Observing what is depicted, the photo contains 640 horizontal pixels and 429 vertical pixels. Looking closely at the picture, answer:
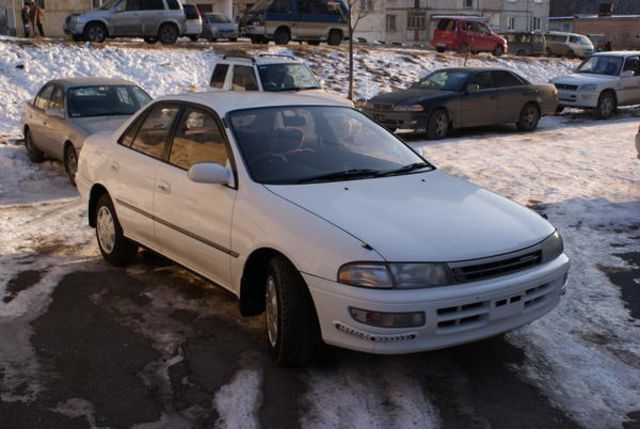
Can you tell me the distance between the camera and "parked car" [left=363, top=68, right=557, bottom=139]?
49.0 feet

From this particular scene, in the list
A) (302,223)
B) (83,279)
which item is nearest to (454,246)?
(302,223)

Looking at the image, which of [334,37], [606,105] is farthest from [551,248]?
[334,37]

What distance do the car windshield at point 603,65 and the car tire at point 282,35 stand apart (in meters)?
12.9

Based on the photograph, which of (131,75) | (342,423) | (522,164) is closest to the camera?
(342,423)

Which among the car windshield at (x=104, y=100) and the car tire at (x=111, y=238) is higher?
the car windshield at (x=104, y=100)

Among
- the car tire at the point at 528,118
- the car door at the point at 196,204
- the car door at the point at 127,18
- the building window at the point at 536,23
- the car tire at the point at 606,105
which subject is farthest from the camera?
the building window at the point at 536,23

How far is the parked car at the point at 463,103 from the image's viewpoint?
49.0ft

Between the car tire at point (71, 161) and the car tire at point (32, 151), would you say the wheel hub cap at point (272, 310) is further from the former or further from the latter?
the car tire at point (32, 151)

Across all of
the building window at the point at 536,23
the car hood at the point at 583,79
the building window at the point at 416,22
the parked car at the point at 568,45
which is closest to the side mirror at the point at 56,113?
the car hood at the point at 583,79

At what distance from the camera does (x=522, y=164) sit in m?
11.6

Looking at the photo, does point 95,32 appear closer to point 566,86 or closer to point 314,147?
point 566,86

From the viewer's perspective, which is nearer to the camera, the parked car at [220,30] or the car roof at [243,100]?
the car roof at [243,100]

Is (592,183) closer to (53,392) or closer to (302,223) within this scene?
(302,223)

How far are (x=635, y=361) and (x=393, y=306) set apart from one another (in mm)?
1762
